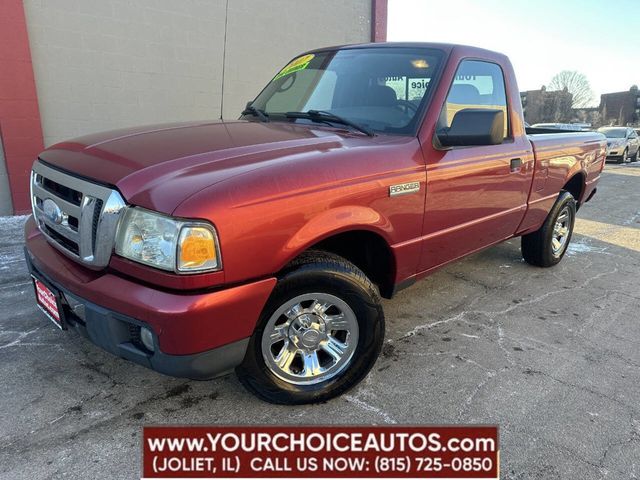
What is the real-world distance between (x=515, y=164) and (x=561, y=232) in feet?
5.76

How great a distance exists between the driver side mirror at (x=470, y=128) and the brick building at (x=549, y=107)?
59.7 meters

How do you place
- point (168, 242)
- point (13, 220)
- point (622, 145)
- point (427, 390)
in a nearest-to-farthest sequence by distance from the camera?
point (168, 242), point (427, 390), point (13, 220), point (622, 145)

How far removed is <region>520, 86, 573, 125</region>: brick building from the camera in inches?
2258

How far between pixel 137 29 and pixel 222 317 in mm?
6086

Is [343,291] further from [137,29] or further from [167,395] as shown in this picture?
[137,29]

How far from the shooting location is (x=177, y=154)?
2.26m

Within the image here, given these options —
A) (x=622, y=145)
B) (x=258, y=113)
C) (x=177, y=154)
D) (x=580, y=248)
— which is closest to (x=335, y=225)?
(x=177, y=154)

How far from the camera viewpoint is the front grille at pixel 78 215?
2.01 meters

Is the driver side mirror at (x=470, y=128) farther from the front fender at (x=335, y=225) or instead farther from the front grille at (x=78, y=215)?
the front grille at (x=78, y=215)

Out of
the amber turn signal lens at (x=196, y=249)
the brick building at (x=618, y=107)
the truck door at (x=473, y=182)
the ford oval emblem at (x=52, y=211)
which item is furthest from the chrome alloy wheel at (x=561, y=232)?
the brick building at (x=618, y=107)

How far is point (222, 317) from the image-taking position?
1.98m

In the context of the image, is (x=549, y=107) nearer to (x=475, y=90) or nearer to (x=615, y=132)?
(x=615, y=132)

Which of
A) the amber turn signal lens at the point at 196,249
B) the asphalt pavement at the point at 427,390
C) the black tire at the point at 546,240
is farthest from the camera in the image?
the black tire at the point at 546,240

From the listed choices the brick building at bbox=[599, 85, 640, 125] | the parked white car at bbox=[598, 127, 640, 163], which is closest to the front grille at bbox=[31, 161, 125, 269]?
the parked white car at bbox=[598, 127, 640, 163]
